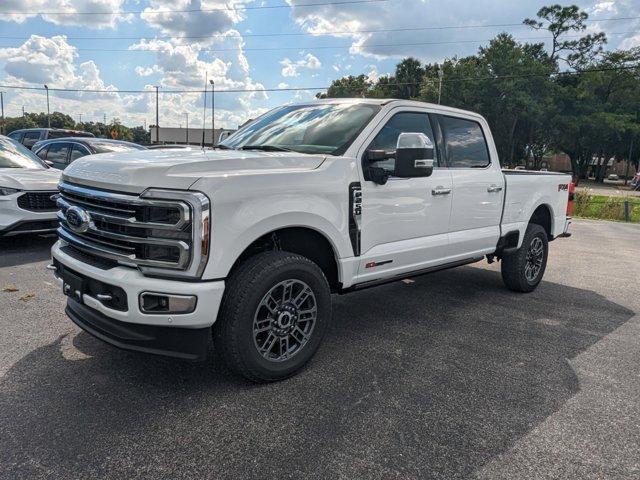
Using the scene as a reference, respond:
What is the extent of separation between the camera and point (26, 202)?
23.0ft

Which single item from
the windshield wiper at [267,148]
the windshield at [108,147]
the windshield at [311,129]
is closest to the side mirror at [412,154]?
the windshield at [311,129]

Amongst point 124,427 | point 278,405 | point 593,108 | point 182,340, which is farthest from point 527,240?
point 593,108

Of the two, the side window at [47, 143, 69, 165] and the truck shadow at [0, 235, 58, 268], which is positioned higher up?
the side window at [47, 143, 69, 165]

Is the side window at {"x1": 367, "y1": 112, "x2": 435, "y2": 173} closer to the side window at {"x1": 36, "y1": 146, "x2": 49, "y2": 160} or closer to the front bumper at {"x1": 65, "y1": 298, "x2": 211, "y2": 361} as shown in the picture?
the front bumper at {"x1": 65, "y1": 298, "x2": 211, "y2": 361}

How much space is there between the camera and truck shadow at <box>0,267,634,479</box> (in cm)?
251

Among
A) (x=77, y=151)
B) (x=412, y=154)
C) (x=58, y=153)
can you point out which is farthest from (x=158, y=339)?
(x=58, y=153)

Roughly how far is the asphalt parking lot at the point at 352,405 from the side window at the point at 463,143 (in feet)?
5.16

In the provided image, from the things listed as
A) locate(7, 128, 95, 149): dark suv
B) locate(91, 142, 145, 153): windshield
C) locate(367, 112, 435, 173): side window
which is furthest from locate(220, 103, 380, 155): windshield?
locate(7, 128, 95, 149): dark suv

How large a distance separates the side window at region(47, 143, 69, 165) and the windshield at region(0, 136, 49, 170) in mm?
1667

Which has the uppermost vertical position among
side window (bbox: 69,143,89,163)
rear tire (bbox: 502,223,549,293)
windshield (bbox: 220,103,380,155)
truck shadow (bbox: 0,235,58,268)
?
windshield (bbox: 220,103,380,155)

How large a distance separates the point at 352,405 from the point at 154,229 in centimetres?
160

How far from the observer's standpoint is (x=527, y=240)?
19.4 ft

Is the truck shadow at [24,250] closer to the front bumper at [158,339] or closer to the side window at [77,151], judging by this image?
the side window at [77,151]

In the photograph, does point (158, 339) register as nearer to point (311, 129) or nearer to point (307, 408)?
point (307, 408)
